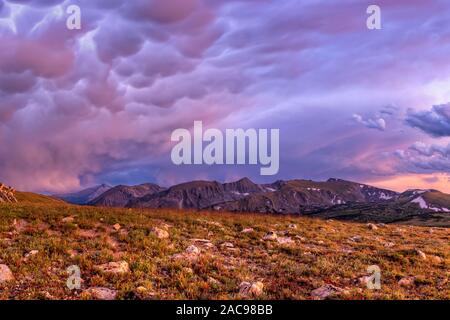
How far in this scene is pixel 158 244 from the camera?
1761cm

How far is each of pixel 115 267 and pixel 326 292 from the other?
6919 millimetres

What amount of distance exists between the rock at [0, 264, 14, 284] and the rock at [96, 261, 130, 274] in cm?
261

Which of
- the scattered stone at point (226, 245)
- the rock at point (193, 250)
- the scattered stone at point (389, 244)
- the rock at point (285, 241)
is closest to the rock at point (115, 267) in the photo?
the rock at point (193, 250)

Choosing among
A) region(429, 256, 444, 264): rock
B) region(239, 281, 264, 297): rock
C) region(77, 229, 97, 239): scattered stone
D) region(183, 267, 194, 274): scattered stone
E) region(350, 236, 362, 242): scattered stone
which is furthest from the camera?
region(350, 236, 362, 242): scattered stone

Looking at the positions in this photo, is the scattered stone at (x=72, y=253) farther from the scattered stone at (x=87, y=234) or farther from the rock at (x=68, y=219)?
the rock at (x=68, y=219)

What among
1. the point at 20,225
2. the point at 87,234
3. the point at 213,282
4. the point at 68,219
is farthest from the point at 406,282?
the point at 20,225

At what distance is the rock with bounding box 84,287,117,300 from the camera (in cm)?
1172

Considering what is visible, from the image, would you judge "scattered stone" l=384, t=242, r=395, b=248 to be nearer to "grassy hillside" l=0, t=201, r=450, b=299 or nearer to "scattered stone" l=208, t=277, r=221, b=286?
"grassy hillside" l=0, t=201, r=450, b=299

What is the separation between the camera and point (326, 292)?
12477 mm

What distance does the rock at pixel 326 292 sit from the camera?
12.1 meters

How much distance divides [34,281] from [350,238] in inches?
640

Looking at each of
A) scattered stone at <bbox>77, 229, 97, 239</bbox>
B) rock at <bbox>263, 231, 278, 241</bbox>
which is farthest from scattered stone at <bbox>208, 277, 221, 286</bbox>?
scattered stone at <bbox>77, 229, 97, 239</bbox>

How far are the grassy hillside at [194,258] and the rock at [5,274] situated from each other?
24 cm
